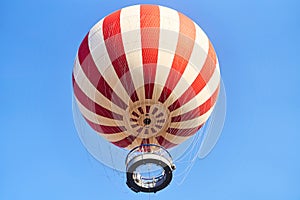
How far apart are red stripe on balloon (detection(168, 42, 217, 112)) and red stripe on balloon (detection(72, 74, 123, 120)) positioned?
1.53 m

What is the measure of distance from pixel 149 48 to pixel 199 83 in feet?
5.39

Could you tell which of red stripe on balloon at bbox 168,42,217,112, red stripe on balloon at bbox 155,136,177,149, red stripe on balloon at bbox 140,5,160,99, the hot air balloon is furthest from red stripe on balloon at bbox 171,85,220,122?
red stripe on balloon at bbox 140,5,160,99

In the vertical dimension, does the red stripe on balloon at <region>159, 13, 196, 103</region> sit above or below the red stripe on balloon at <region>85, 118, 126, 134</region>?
above

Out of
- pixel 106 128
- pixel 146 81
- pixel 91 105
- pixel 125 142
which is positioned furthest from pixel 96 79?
pixel 125 142

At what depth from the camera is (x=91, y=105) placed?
40.7 ft

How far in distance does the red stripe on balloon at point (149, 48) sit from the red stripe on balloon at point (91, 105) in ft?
3.48

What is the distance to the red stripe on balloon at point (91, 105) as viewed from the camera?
1216cm

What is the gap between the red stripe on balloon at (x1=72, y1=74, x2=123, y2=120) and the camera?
1216 cm

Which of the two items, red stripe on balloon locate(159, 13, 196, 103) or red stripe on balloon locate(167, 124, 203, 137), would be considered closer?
red stripe on balloon locate(159, 13, 196, 103)

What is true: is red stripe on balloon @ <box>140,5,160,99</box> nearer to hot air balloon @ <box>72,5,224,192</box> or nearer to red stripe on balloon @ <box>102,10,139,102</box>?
hot air balloon @ <box>72,5,224,192</box>

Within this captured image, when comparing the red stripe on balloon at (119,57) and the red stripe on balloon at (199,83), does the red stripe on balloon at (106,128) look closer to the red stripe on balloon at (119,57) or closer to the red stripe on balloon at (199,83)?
the red stripe on balloon at (119,57)

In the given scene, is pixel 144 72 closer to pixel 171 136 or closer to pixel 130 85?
pixel 130 85

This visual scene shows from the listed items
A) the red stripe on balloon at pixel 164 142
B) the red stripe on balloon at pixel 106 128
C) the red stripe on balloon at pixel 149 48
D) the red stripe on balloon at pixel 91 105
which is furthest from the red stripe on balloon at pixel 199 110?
the red stripe on balloon at pixel 91 105

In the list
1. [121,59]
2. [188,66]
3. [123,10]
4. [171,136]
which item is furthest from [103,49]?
[171,136]
